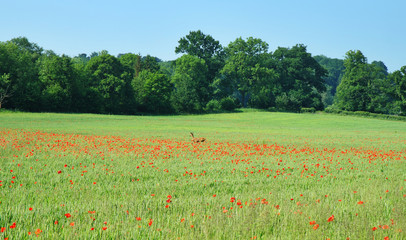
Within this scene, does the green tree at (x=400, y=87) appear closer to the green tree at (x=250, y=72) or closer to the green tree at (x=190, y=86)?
the green tree at (x=250, y=72)

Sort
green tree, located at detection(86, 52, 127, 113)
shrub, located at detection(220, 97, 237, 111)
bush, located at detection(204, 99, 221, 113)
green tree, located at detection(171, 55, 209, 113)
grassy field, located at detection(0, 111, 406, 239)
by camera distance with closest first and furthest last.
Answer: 1. grassy field, located at detection(0, 111, 406, 239)
2. green tree, located at detection(86, 52, 127, 113)
3. green tree, located at detection(171, 55, 209, 113)
4. bush, located at detection(204, 99, 221, 113)
5. shrub, located at detection(220, 97, 237, 111)

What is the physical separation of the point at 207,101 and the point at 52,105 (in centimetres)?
4726

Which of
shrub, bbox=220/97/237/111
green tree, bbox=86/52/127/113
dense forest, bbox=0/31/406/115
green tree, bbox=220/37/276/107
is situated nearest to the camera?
dense forest, bbox=0/31/406/115

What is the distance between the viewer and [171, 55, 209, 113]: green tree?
3450 inches

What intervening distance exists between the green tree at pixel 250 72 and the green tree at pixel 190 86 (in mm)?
5705

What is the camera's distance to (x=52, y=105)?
66312mm

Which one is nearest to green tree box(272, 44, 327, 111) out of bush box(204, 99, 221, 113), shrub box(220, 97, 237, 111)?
shrub box(220, 97, 237, 111)

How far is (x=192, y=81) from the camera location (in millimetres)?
92375

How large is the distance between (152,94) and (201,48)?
32.7m

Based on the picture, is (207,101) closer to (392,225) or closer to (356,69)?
(356,69)

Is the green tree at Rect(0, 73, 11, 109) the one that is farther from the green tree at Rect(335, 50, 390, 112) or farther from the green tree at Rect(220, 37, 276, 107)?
the green tree at Rect(335, 50, 390, 112)

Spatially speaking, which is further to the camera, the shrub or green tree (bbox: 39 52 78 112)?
→ the shrub

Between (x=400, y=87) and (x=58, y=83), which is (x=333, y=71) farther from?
(x=58, y=83)

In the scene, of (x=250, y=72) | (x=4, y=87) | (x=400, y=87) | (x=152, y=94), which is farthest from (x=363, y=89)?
(x=4, y=87)
